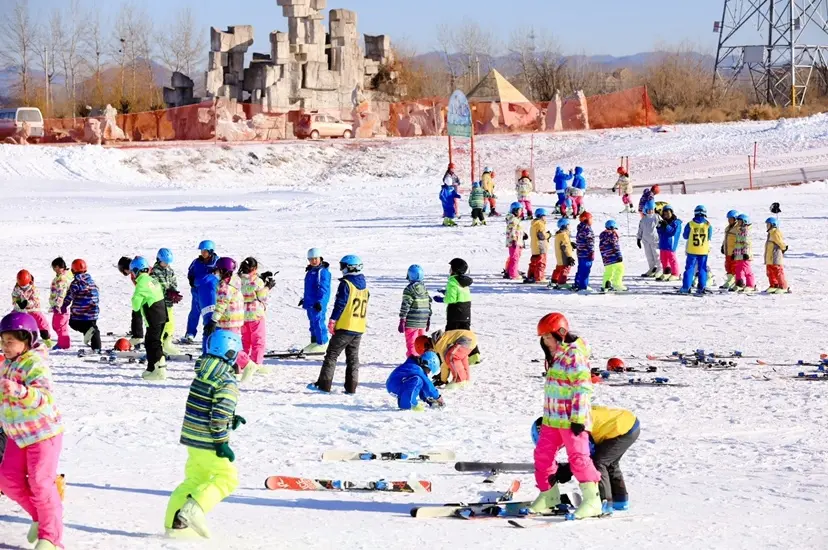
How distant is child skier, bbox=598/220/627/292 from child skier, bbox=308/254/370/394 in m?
8.41

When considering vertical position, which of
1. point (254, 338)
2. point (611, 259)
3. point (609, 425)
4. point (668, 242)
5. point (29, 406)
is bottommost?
point (609, 425)

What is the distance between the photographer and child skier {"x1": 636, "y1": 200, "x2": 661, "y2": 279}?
21891mm

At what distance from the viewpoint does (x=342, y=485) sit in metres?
8.61

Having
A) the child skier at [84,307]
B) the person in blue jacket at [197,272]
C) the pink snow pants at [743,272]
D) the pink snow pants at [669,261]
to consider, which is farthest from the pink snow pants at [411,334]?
the pink snow pants at [669,261]

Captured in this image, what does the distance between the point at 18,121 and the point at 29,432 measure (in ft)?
146

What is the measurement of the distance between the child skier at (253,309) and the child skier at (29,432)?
669 centimetres

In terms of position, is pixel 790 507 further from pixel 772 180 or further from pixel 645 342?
pixel 772 180

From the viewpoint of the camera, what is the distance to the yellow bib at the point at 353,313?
12.3 meters

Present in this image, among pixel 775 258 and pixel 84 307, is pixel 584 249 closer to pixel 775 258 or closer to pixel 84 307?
pixel 775 258

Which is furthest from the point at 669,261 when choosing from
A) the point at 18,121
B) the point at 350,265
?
the point at 18,121

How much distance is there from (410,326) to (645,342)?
377cm

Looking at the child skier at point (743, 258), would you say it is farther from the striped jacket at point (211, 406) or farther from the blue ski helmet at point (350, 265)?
the striped jacket at point (211, 406)

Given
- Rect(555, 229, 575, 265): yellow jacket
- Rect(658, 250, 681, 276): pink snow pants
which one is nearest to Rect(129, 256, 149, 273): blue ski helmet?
Rect(555, 229, 575, 265): yellow jacket

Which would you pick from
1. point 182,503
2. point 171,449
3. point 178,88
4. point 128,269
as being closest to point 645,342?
point 128,269
